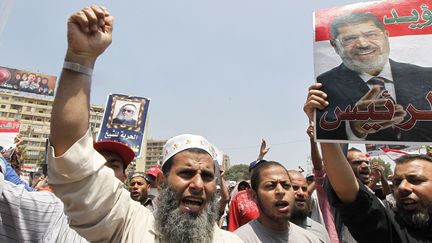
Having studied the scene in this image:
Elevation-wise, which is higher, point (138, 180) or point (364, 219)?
point (364, 219)

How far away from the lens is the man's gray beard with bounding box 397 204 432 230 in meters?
2.29

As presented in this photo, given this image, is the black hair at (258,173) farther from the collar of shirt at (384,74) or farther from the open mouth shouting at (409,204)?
the collar of shirt at (384,74)

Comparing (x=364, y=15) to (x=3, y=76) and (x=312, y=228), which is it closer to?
(x=312, y=228)

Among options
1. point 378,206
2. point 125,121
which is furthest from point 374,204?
point 125,121

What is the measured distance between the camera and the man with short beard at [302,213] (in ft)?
11.7

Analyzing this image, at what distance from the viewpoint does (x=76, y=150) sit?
133 cm

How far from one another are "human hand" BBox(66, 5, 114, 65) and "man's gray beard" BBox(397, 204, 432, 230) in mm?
2103

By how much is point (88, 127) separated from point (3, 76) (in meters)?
58.2

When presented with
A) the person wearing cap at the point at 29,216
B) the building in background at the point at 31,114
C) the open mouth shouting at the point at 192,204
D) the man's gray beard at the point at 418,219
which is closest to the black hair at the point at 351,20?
the man's gray beard at the point at 418,219

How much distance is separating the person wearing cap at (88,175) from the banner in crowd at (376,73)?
1.09 m

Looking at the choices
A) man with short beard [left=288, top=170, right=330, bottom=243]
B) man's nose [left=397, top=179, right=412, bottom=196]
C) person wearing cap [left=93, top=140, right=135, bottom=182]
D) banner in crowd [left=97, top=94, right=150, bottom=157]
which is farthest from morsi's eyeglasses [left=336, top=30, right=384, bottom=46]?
banner in crowd [left=97, top=94, right=150, bottom=157]

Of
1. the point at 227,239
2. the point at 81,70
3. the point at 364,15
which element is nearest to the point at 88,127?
the point at 81,70

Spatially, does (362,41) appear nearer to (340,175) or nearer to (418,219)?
(340,175)

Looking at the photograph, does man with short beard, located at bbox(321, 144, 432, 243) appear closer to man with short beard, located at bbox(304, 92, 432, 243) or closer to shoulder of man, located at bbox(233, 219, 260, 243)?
man with short beard, located at bbox(304, 92, 432, 243)
